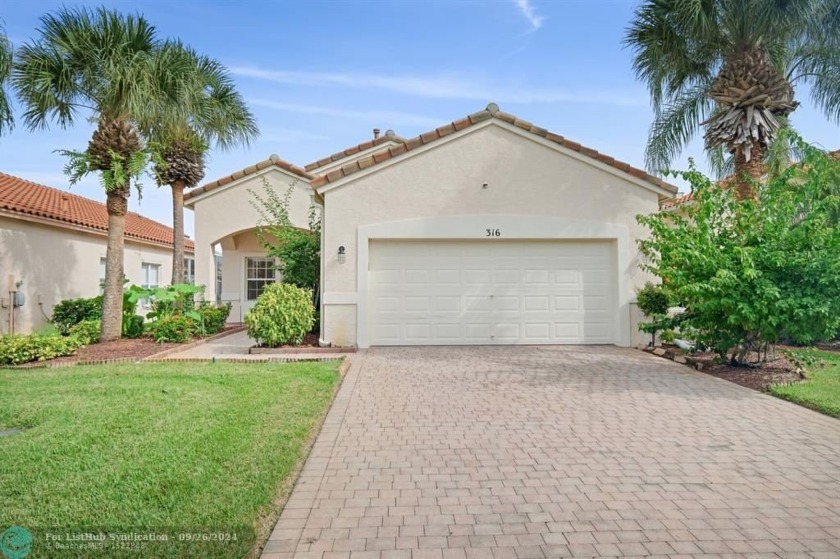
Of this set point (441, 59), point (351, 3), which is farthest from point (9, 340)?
point (441, 59)

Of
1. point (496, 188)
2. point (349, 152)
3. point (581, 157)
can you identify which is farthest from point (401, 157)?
point (349, 152)

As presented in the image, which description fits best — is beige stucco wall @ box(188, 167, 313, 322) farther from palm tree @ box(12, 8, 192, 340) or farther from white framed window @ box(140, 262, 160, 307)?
palm tree @ box(12, 8, 192, 340)

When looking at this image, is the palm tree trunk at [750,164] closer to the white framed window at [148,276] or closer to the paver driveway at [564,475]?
the paver driveway at [564,475]

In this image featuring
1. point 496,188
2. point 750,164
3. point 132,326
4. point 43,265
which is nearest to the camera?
point 750,164

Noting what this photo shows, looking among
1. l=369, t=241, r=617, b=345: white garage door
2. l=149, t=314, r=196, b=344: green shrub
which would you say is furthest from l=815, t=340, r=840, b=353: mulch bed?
l=149, t=314, r=196, b=344: green shrub

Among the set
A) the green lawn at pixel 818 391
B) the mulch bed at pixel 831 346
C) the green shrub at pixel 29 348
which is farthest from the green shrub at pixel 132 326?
the mulch bed at pixel 831 346

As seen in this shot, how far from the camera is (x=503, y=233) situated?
1157 cm

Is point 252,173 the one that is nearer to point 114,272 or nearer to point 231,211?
point 231,211

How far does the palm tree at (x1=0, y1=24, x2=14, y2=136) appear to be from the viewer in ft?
34.4

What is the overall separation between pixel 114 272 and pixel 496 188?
9.76 meters

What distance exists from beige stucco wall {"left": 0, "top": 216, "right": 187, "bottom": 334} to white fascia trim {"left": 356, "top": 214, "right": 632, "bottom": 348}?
1010cm

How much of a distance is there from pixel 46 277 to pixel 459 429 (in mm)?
14911

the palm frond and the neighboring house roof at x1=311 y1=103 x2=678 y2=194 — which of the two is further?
the palm frond

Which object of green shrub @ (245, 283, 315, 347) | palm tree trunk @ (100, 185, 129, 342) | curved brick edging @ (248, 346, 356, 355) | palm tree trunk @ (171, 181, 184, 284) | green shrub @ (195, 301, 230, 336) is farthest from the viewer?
palm tree trunk @ (171, 181, 184, 284)
